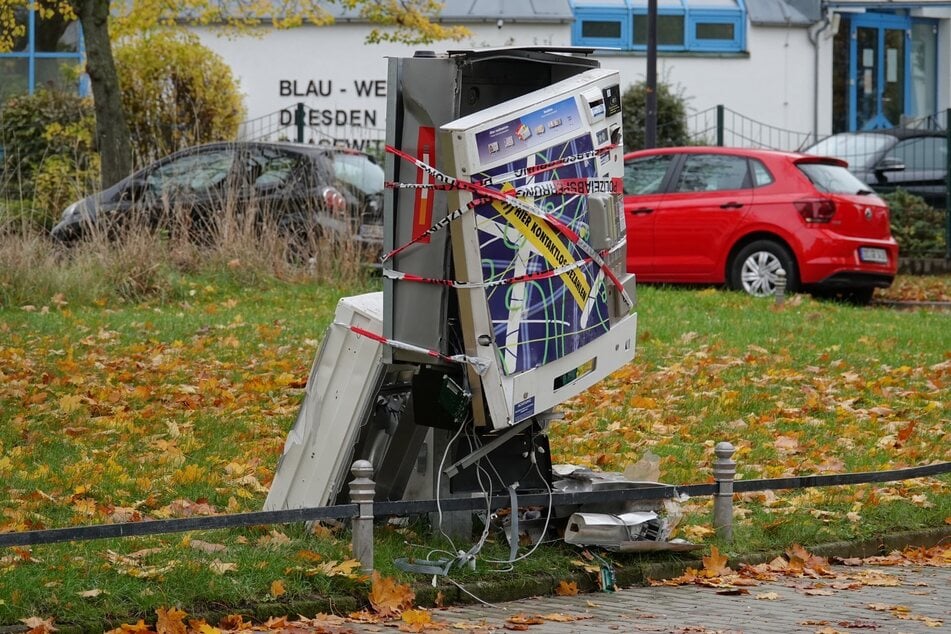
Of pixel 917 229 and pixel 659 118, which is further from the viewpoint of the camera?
pixel 659 118

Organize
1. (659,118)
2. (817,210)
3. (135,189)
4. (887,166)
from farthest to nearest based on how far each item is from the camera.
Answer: (659,118)
(887,166)
(135,189)
(817,210)

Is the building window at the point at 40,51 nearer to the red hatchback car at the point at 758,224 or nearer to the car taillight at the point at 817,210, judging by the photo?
the red hatchback car at the point at 758,224

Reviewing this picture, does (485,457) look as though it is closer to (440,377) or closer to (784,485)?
(440,377)

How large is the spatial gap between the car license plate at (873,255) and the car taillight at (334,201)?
5384mm

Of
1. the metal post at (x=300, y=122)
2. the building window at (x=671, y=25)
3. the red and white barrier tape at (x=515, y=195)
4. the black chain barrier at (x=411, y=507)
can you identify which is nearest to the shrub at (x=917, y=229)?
the metal post at (x=300, y=122)

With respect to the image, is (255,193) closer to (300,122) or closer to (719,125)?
(300,122)

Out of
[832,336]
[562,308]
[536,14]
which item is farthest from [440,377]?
[536,14]

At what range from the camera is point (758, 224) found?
1678 cm

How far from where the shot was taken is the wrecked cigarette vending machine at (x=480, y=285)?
6258mm

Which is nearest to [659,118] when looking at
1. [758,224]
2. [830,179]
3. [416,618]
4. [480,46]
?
[480,46]

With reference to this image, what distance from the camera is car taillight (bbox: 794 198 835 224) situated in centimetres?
1644

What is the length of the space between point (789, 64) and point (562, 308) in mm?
27708

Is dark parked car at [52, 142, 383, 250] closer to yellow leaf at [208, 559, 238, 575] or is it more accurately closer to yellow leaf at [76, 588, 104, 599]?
yellow leaf at [208, 559, 238, 575]

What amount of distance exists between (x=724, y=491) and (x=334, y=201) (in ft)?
34.3
